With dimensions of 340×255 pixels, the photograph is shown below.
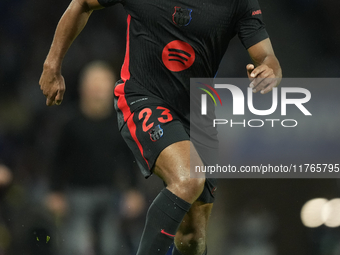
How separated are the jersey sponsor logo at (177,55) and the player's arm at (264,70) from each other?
36cm

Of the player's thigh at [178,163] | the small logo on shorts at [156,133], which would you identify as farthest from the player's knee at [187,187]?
the small logo on shorts at [156,133]

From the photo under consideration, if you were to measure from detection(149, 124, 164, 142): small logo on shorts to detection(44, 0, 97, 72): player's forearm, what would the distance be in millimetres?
744

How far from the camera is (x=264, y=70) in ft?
6.21

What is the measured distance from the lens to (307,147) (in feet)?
11.4

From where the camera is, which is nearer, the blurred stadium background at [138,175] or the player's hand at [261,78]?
the player's hand at [261,78]

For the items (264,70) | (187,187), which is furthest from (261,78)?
(187,187)

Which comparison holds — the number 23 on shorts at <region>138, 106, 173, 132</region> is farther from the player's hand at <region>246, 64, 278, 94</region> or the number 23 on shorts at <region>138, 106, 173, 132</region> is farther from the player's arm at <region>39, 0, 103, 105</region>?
the player's arm at <region>39, 0, 103, 105</region>

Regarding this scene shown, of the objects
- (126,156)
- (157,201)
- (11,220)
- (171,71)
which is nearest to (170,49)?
(171,71)

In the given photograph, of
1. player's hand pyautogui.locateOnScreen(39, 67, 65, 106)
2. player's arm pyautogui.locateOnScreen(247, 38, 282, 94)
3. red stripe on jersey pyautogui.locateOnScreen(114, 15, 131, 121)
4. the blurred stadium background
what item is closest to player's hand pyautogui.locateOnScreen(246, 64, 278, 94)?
player's arm pyautogui.locateOnScreen(247, 38, 282, 94)

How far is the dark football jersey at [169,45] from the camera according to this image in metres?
2.15

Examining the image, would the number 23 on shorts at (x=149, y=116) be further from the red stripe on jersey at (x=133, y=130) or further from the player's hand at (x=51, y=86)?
the player's hand at (x=51, y=86)

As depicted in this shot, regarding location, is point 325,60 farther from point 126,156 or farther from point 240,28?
point 126,156

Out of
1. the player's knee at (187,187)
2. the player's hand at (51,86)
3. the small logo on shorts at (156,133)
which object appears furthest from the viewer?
the player's hand at (51,86)

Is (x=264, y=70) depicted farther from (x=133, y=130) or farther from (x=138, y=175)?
(x=138, y=175)
